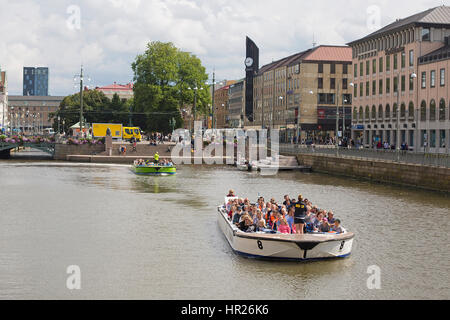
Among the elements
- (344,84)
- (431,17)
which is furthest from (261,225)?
(344,84)

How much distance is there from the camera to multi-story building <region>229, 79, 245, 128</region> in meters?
167

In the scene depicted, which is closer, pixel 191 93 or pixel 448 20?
pixel 448 20

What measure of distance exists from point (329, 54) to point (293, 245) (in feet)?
344

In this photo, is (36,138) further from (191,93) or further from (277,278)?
(277,278)

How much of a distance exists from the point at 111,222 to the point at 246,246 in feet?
35.3

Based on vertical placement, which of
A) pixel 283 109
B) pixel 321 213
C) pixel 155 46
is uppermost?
pixel 155 46

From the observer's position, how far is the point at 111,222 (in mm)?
31219

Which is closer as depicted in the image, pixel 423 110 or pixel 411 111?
pixel 423 110

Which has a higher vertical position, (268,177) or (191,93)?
(191,93)

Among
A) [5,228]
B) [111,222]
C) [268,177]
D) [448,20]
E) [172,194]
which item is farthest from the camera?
[448,20]

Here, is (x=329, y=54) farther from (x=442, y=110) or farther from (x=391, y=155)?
(x=391, y=155)

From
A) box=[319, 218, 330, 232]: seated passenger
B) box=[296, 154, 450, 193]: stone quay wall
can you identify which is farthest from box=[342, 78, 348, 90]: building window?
box=[319, 218, 330, 232]: seated passenger

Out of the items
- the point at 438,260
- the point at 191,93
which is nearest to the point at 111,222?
the point at 438,260

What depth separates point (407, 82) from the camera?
80125mm
